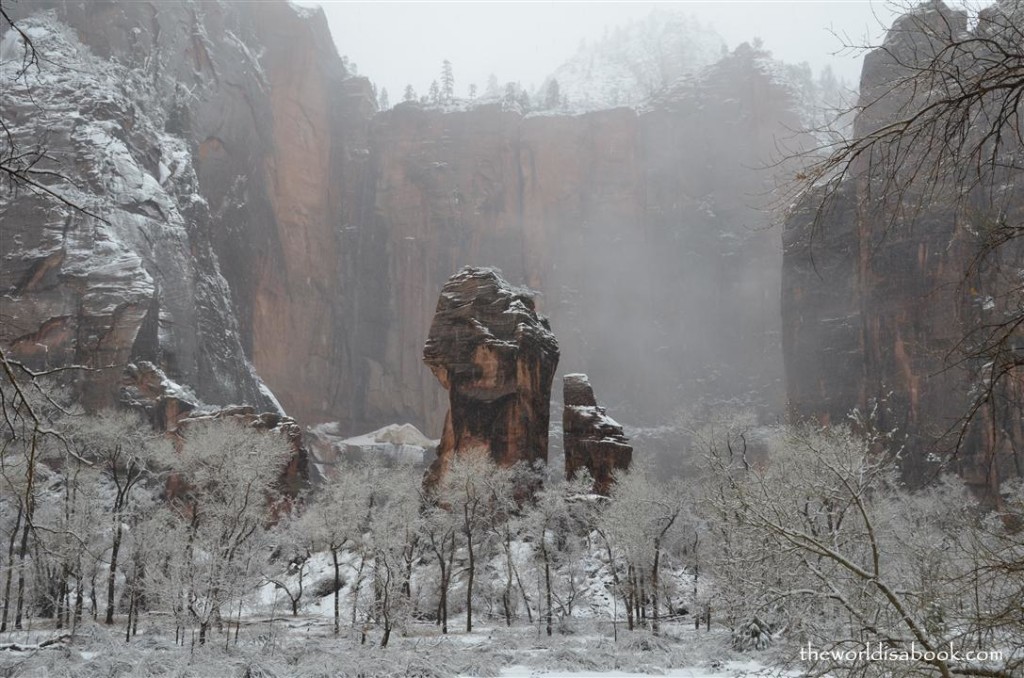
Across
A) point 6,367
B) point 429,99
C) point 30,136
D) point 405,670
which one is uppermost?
point 429,99

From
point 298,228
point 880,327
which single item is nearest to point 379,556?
point 880,327

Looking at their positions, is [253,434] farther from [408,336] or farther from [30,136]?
[408,336]

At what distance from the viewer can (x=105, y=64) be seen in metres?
59.8

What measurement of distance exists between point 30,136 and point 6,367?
56.8m

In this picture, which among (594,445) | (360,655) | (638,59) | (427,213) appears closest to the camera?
(360,655)

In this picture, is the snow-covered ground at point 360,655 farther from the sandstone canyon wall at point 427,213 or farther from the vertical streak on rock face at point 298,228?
the vertical streak on rock face at point 298,228

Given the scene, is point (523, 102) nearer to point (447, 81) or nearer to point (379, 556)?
point (447, 81)

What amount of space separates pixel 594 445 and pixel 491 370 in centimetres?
758

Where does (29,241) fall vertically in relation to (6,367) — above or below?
above

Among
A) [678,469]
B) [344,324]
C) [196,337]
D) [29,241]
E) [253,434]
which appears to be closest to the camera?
[253,434]

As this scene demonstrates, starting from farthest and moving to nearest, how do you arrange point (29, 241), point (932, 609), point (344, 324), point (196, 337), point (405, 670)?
point (344, 324) → point (196, 337) → point (29, 241) → point (405, 670) → point (932, 609)

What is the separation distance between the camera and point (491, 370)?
46.3 meters

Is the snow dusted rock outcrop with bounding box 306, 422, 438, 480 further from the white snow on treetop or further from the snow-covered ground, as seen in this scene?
the white snow on treetop

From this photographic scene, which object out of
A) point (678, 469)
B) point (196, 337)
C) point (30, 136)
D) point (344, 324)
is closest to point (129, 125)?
point (30, 136)
